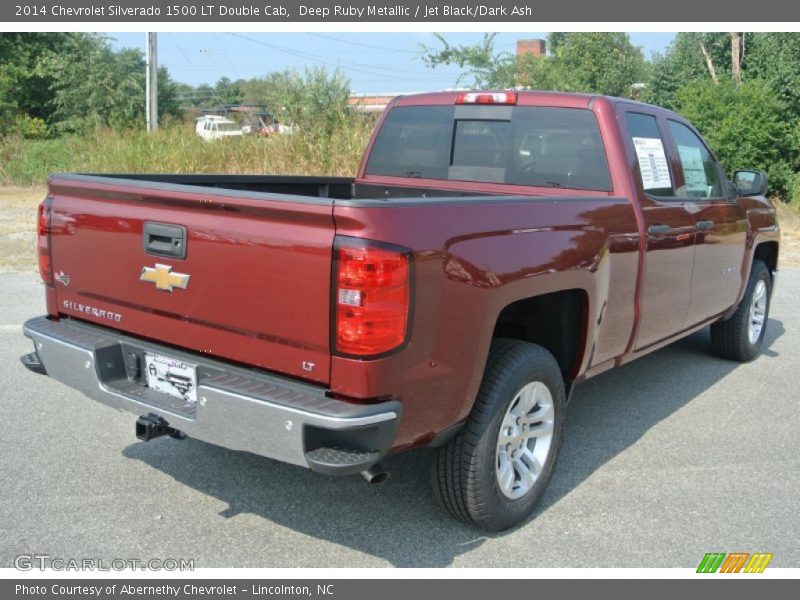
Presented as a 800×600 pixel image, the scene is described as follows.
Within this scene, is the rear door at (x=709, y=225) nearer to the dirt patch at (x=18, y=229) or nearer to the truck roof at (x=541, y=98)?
the truck roof at (x=541, y=98)

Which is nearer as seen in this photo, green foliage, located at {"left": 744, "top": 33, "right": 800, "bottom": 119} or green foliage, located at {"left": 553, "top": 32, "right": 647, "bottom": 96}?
green foliage, located at {"left": 744, "top": 33, "right": 800, "bottom": 119}

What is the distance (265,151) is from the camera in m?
16.1

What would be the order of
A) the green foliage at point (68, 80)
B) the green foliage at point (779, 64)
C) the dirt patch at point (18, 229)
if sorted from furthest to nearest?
the green foliage at point (68, 80), the green foliage at point (779, 64), the dirt patch at point (18, 229)

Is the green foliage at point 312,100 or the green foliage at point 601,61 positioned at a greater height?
the green foliage at point 601,61

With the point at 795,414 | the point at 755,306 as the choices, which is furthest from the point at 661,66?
the point at 795,414

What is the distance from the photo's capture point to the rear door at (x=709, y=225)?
488cm

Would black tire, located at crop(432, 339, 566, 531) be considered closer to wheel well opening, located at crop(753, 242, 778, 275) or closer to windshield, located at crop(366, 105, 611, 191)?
windshield, located at crop(366, 105, 611, 191)

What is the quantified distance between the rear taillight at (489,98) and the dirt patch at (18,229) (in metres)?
6.82

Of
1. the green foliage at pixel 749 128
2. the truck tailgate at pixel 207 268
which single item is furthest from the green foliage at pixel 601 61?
the truck tailgate at pixel 207 268

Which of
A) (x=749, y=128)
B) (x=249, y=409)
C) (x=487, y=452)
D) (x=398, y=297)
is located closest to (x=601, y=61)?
(x=749, y=128)

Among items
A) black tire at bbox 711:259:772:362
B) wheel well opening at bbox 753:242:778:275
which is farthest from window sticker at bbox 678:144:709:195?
wheel well opening at bbox 753:242:778:275

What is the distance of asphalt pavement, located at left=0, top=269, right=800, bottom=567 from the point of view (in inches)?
126

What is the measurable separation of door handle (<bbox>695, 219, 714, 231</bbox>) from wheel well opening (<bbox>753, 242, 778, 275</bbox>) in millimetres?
1575

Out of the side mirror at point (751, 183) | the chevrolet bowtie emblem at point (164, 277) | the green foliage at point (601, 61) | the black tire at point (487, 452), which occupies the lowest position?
the black tire at point (487, 452)
